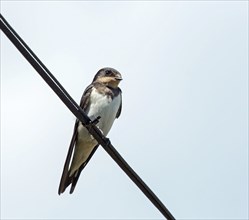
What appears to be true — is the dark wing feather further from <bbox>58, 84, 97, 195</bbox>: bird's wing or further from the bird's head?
the bird's head

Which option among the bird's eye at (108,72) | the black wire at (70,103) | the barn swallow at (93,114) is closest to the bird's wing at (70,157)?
the barn swallow at (93,114)

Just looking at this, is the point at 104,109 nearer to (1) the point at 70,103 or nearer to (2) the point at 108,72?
(2) the point at 108,72

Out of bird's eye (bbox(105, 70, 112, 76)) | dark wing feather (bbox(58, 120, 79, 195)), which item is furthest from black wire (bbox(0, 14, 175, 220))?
bird's eye (bbox(105, 70, 112, 76))

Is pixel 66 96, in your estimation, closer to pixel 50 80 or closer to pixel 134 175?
pixel 50 80

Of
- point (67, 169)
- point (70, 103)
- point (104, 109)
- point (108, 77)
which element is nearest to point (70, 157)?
point (67, 169)

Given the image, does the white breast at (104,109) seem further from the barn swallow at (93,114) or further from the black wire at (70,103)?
the black wire at (70,103)

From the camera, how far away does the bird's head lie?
8.52m

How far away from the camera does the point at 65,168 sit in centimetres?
812

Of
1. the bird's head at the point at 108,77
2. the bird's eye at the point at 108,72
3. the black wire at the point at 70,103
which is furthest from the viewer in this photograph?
the bird's eye at the point at 108,72

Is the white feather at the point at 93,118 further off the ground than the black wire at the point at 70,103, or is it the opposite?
the black wire at the point at 70,103

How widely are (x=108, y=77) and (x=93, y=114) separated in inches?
20.5

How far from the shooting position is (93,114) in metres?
8.26

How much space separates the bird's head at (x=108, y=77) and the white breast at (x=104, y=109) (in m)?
0.20

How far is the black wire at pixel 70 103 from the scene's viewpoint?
13.6 ft
